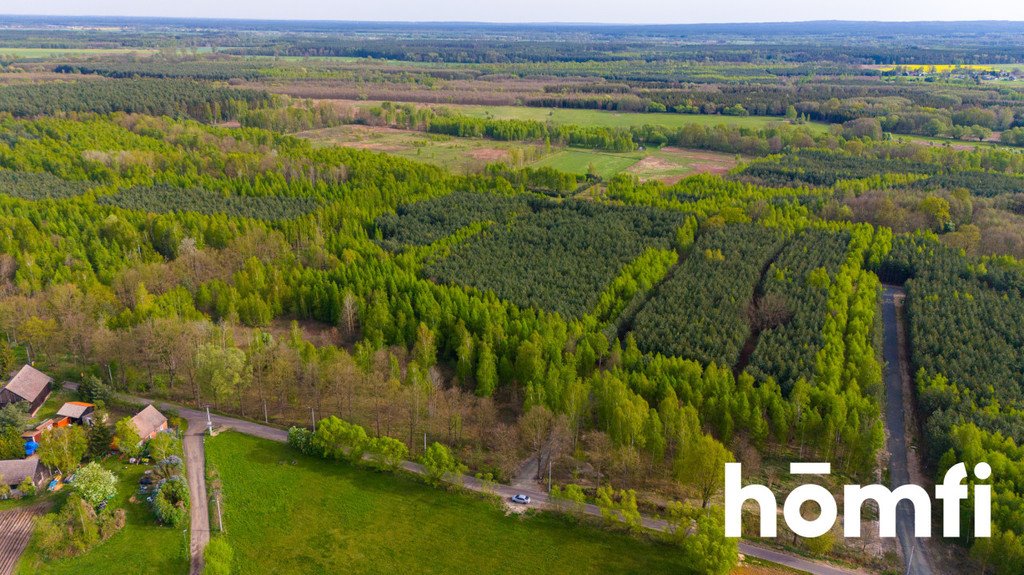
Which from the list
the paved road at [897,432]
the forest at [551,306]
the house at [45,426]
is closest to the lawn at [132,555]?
the forest at [551,306]

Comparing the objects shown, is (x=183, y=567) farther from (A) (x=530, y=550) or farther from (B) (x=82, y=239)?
(B) (x=82, y=239)

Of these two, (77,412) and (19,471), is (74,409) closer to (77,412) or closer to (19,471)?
(77,412)

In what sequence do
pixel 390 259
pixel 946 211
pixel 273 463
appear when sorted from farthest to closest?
pixel 946 211, pixel 390 259, pixel 273 463

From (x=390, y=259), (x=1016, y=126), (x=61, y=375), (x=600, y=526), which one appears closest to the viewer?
(x=600, y=526)

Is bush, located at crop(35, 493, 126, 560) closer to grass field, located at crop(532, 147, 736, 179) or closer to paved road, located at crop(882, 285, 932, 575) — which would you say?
paved road, located at crop(882, 285, 932, 575)

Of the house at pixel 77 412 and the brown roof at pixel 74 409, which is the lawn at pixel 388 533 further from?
the brown roof at pixel 74 409

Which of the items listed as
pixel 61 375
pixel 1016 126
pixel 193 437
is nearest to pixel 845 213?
pixel 193 437
